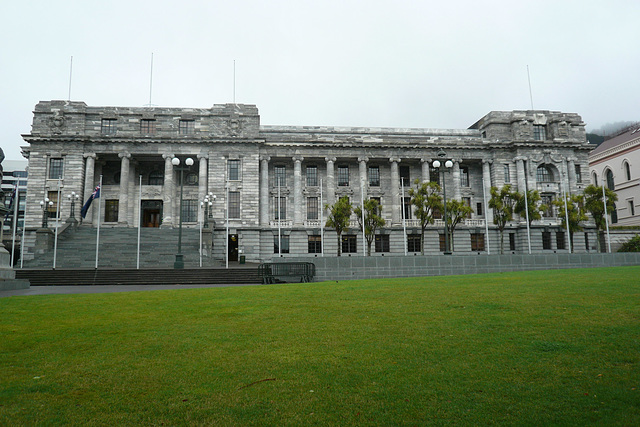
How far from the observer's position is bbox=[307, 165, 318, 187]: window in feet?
179

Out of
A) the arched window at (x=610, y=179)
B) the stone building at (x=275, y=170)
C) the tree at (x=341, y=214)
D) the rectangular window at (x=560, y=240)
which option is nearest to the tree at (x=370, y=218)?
the tree at (x=341, y=214)

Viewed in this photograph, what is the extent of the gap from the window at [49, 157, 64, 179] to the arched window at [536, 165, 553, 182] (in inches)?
2181

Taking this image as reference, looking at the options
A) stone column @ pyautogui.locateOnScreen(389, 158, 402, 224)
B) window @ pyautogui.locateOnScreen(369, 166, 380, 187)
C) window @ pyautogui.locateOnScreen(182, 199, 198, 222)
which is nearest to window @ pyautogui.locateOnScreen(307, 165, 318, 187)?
window @ pyautogui.locateOnScreen(369, 166, 380, 187)

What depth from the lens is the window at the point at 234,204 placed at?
164ft

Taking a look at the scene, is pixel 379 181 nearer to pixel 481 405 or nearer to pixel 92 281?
pixel 92 281

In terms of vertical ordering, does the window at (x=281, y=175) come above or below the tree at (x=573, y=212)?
above

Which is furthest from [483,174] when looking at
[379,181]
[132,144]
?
[132,144]

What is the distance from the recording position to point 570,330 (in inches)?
293

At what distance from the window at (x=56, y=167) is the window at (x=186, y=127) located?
43.1 feet

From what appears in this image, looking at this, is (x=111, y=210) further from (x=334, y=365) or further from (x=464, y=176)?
(x=334, y=365)

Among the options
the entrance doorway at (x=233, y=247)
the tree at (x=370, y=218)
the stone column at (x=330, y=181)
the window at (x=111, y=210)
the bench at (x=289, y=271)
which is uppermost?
the stone column at (x=330, y=181)

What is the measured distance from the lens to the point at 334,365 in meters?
6.07

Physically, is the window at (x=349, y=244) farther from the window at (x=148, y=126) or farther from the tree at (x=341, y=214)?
the window at (x=148, y=126)

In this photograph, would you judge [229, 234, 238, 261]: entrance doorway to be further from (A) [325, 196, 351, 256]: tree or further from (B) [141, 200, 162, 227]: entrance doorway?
(A) [325, 196, 351, 256]: tree
